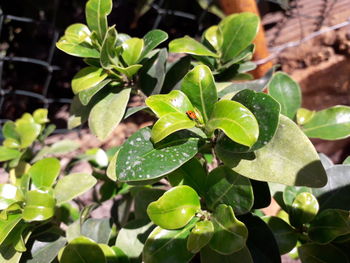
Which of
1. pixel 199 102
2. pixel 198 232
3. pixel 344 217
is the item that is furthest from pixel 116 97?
pixel 344 217

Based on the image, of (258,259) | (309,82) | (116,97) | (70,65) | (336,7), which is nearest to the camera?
(258,259)

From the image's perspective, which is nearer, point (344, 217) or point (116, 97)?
point (344, 217)

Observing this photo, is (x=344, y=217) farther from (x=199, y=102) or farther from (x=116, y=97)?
(x=116, y=97)

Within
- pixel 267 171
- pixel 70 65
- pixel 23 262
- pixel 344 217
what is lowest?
pixel 70 65

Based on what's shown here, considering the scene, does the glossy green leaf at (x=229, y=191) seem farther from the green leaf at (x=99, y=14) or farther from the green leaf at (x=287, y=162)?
the green leaf at (x=99, y=14)

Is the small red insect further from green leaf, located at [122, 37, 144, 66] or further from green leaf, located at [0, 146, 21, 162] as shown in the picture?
green leaf, located at [0, 146, 21, 162]

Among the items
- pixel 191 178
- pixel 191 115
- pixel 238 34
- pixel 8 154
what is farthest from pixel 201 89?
pixel 8 154

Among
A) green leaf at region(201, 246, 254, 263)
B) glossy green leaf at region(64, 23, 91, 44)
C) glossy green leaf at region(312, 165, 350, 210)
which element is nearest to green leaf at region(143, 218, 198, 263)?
green leaf at region(201, 246, 254, 263)
